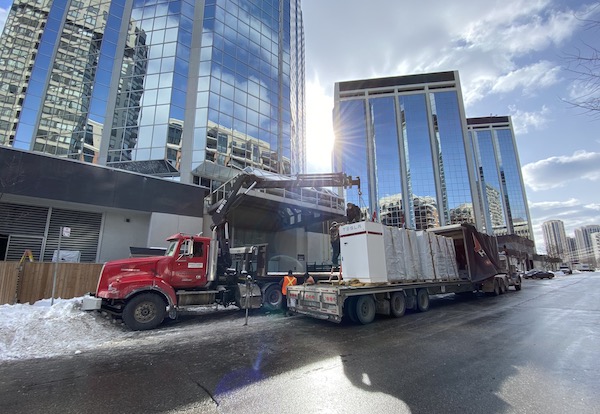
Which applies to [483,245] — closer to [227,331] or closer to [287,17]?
[227,331]

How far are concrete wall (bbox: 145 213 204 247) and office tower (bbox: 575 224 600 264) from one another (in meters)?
170

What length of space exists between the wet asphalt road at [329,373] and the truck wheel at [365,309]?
30.5 inches

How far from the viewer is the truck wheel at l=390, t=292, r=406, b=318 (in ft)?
32.1

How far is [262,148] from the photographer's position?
31.7m

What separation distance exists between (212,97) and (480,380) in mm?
29611

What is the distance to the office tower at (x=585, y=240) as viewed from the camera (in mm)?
130375

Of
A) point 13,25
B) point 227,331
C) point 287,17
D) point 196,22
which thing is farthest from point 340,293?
point 13,25

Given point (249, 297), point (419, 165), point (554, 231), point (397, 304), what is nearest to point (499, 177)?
point (419, 165)

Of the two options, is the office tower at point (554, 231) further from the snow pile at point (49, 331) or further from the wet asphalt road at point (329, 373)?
the snow pile at point (49, 331)

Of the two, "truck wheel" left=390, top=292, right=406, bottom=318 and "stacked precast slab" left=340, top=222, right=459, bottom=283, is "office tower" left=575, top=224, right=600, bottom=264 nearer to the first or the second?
"stacked precast slab" left=340, top=222, right=459, bottom=283

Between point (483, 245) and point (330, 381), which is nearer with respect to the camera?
point (330, 381)

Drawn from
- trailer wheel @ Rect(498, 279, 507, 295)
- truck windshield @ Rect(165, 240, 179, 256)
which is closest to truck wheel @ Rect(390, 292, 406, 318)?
truck windshield @ Rect(165, 240, 179, 256)

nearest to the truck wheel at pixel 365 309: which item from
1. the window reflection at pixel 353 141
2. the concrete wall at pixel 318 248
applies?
the concrete wall at pixel 318 248

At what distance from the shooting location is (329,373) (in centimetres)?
483
